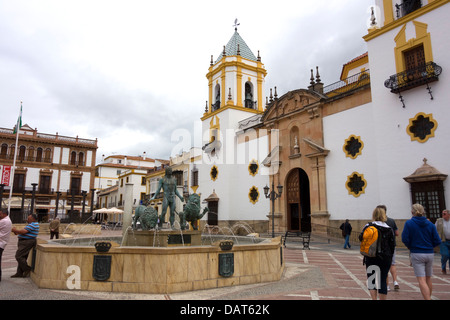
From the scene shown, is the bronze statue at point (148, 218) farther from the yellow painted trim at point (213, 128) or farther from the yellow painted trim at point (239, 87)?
the yellow painted trim at point (239, 87)

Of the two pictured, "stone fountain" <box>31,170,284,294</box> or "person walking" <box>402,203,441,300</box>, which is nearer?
"person walking" <box>402,203,441,300</box>

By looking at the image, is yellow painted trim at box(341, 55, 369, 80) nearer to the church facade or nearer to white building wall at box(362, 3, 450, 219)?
the church facade

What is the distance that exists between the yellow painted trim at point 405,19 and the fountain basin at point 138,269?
14162 mm

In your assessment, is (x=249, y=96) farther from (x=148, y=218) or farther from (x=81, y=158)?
(x=81, y=158)

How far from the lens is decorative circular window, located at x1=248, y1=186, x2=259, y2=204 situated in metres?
23.6

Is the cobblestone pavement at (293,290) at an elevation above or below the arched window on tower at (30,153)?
below

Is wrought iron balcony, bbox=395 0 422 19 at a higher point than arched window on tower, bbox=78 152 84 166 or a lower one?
higher

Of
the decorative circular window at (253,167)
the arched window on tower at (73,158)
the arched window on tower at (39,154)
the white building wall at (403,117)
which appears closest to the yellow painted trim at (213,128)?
the decorative circular window at (253,167)

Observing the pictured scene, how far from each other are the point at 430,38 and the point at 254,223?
15171 millimetres

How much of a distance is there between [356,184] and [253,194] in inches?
337

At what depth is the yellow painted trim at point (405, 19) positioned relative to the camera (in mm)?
13682

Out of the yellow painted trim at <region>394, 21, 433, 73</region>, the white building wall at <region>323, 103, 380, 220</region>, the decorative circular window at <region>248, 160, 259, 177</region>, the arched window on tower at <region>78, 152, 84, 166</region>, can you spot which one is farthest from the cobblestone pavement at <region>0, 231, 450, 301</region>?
the arched window on tower at <region>78, 152, 84, 166</region>

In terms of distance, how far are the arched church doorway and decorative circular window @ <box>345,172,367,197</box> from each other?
3.98 meters
